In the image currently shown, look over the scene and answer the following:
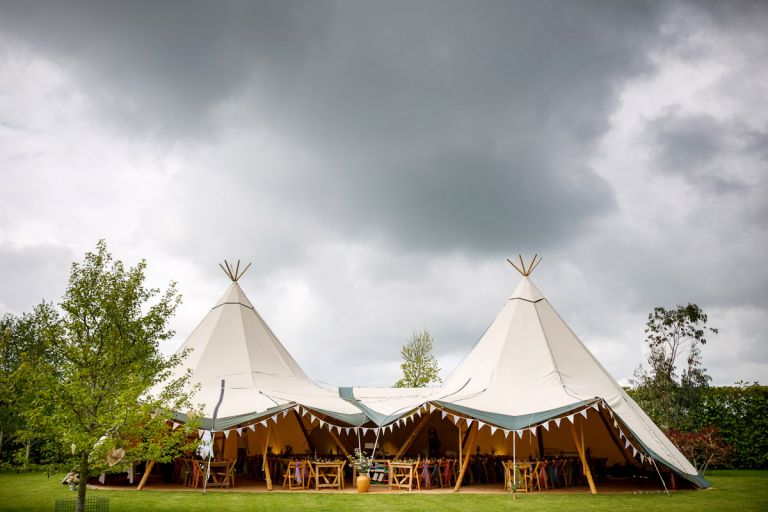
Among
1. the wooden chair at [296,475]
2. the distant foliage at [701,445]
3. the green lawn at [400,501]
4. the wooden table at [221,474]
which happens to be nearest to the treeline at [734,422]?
the distant foliage at [701,445]

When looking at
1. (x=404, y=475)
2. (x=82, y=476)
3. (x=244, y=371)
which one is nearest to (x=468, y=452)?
(x=404, y=475)

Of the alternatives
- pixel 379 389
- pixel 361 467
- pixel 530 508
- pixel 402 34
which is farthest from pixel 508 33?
pixel 379 389

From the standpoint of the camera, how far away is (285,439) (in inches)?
645

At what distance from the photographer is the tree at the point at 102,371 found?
24.7 feet

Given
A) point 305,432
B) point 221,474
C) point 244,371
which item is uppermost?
point 244,371

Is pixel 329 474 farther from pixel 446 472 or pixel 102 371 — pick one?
pixel 102 371

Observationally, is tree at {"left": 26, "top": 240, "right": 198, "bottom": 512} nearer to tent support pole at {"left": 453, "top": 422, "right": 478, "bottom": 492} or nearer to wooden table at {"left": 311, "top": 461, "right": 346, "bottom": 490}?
wooden table at {"left": 311, "top": 461, "right": 346, "bottom": 490}

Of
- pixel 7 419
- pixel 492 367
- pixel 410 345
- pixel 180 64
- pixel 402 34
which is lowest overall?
pixel 7 419

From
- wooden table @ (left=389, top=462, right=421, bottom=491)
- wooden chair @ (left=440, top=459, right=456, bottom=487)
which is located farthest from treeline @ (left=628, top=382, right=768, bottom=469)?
wooden table @ (left=389, top=462, right=421, bottom=491)

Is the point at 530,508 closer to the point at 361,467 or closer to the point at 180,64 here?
the point at 361,467

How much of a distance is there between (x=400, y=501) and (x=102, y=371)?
558 cm

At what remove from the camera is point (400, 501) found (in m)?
10.1

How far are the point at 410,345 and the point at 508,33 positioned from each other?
18.5 m

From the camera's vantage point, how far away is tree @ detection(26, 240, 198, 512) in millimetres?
7539
